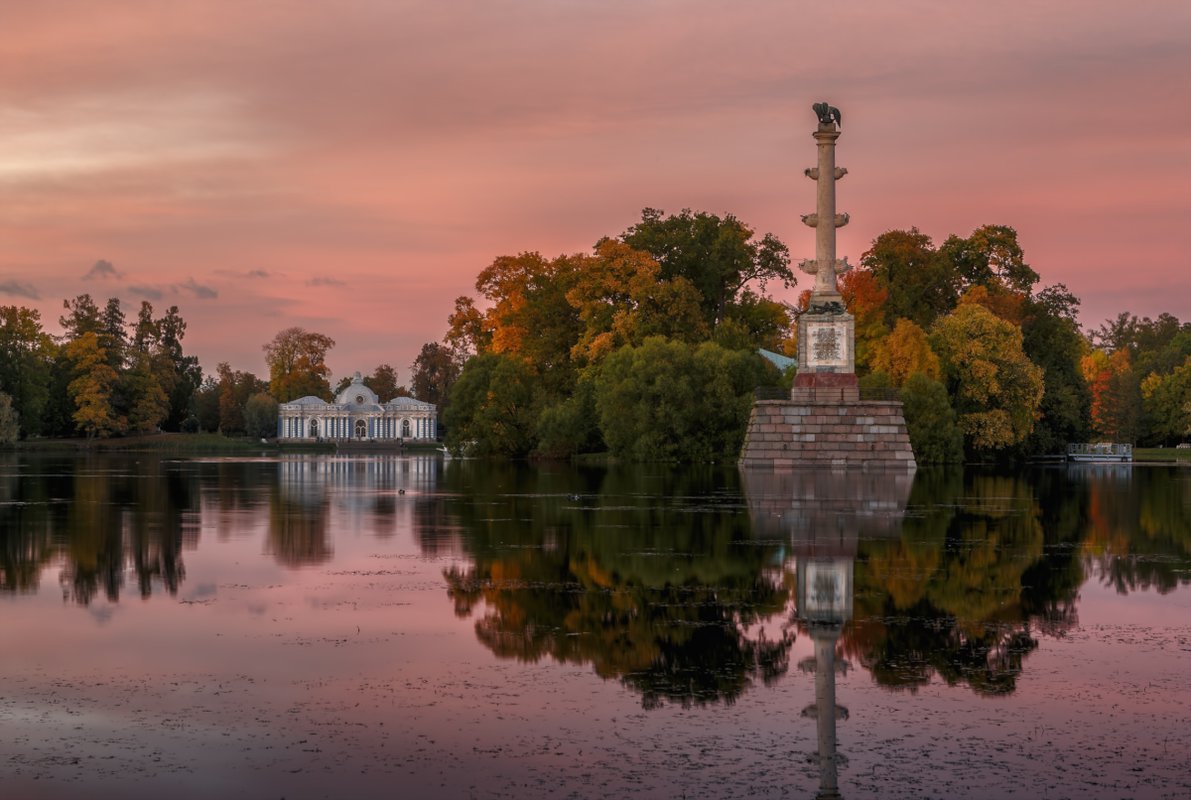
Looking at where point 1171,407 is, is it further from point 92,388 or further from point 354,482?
point 92,388

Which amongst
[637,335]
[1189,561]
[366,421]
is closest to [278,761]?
[1189,561]

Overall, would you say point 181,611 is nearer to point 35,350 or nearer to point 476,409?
point 476,409

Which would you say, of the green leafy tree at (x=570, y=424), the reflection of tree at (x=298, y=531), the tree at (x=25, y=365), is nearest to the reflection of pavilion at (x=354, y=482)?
the reflection of tree at (x=298, y=531)

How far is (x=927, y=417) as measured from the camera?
62156mm

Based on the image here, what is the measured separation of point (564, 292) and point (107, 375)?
2180 inches

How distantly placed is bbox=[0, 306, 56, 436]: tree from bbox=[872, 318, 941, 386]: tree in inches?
2947

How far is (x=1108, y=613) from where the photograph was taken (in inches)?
588

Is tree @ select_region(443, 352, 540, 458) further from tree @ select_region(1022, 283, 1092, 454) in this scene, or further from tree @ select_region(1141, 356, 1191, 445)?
tree @ select_region(1141, 356, 1191, 445)

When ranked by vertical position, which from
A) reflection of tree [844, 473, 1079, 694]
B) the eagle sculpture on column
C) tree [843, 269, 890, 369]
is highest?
the eagle sculpture on column

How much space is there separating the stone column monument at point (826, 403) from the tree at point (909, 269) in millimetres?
23691

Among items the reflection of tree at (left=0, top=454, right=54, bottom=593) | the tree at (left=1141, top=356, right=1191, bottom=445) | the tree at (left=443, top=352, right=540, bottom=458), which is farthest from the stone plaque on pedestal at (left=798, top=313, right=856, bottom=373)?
the tree at (left=1141, top=356, right=1191, bottom=445)

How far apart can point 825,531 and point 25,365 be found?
10322 cm

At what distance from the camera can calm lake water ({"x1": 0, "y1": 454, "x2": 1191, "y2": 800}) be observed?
857cm

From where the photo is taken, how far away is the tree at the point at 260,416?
461ft
